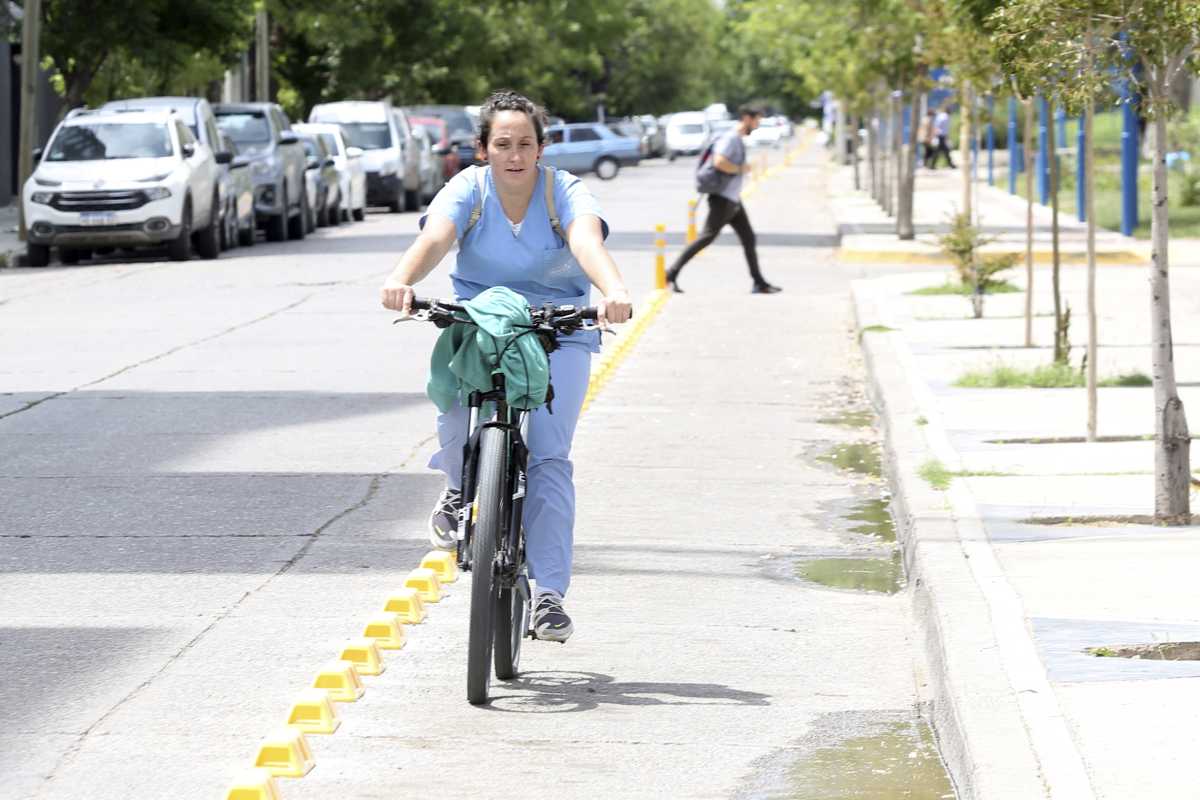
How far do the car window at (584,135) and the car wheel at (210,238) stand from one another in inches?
1619

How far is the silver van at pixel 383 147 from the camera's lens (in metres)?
42.4

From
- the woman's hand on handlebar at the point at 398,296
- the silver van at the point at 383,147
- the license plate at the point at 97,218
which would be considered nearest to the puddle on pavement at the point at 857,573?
the woman's hand on handlebar at the point at 398,296

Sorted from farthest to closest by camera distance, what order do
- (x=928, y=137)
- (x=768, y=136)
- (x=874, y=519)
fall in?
1. (x=768, y=136)
2. (x=928, y=137)
3. (x=874, y=519)

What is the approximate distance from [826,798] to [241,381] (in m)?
10.1

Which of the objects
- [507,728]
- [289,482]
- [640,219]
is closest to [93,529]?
[289,482]

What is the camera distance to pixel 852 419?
13930mm

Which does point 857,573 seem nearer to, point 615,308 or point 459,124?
point 615,308

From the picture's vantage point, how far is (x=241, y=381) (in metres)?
15.4

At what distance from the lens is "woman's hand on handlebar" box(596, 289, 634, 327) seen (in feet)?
20.9

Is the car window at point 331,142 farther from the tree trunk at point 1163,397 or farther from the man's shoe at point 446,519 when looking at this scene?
the man's shoe at point 446,519

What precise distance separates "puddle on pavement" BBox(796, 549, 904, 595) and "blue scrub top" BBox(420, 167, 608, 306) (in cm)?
234

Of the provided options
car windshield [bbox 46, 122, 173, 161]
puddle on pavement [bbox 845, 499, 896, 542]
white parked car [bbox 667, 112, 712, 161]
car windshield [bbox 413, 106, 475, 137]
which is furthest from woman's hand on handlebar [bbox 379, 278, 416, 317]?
white parked car [bbox 667, 112, 712, 161]

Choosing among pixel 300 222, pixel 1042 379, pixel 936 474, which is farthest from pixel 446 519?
pixel 300 222

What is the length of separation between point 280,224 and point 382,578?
81.0 ft
